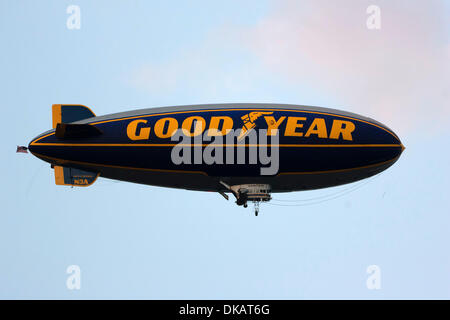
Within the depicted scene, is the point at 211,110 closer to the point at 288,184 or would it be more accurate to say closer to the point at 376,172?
the point at 288,184

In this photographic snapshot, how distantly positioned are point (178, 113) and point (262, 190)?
606 centimetres

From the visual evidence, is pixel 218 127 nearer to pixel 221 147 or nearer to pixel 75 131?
pixel 221 147

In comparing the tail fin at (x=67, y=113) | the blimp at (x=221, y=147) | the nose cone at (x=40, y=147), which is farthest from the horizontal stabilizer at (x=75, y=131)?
the tail fin at (x=67, y=113)

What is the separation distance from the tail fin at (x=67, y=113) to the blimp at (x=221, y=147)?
94 cm

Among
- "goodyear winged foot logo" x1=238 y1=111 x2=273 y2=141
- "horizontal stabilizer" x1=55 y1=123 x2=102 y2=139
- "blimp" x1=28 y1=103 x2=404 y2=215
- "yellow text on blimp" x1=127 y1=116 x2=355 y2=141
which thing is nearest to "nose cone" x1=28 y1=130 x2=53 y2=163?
"blimp" x1=28 y1=103 x2=404 y2=215

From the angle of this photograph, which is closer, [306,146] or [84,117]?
[306,146]

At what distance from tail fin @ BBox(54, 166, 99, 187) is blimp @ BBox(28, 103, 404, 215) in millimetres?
54

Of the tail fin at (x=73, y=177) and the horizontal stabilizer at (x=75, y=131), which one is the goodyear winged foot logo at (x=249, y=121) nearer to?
the horizontal stabilizer at (x=75, y=131)

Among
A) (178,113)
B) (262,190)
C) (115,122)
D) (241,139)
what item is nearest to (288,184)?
(262,190)

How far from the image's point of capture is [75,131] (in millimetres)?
37531

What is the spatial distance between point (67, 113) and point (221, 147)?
9.28 m

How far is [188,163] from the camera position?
36.9 metres

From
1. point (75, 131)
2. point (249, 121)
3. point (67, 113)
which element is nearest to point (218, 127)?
point (249, 121)

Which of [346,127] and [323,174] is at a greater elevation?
[346,127]
